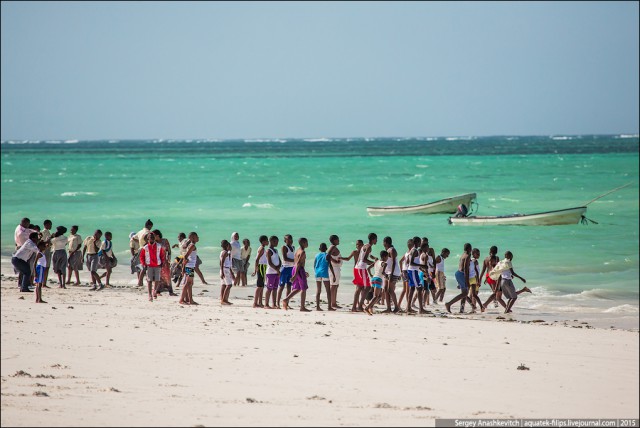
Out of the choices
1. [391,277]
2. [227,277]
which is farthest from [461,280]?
[227,277]

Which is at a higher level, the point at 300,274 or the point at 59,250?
the point at 59,250

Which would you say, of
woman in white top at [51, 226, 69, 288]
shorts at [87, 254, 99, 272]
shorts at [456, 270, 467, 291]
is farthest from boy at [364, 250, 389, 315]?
woman in white top at [51, 226, 69, 288]

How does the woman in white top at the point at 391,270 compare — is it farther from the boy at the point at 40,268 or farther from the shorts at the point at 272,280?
the boy at the point at 40,268

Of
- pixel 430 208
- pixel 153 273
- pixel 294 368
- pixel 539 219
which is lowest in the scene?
pixel 294 368

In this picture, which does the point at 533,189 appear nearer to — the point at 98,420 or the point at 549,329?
the point at 549,329

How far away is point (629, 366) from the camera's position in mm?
10086

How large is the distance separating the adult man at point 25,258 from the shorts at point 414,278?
6.34 metres

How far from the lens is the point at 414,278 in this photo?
14305mm

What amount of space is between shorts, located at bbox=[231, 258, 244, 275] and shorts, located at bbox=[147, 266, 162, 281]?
2783 mm

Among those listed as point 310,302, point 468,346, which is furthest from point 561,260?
point 468,346

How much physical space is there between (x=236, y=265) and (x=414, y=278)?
4.67 metres

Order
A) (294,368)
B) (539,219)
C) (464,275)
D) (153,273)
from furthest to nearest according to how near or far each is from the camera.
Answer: (539,219) → (464,275) → (153,273) → (294,368)

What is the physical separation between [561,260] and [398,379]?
15.3 meters

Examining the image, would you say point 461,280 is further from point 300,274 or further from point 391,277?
point 300,274
